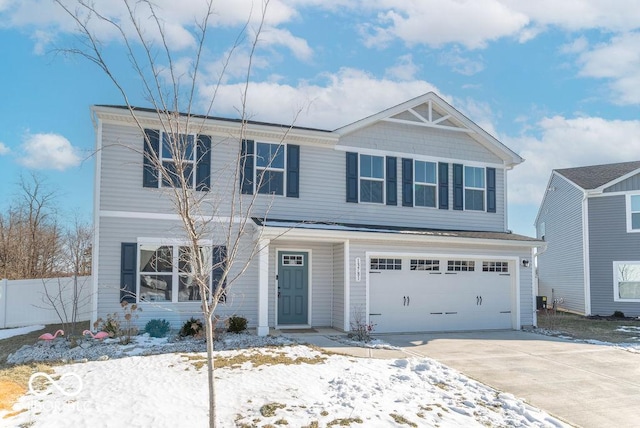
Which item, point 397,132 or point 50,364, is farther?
point 397,132

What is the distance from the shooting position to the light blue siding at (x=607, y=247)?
19.8 meters

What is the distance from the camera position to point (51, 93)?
13750 mm

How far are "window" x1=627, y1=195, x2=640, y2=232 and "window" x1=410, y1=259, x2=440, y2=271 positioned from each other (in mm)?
10470

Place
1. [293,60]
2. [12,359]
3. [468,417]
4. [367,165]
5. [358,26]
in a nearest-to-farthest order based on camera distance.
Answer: [468,417], [293,60], [12,359], [358,26], [367,165]

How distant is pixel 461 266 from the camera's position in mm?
14945

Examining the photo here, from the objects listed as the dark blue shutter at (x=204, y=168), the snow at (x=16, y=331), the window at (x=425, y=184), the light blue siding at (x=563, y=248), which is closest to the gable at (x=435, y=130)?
the window at (x=425, y=184)

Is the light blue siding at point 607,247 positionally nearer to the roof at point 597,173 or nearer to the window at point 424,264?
the roof at point 597,173

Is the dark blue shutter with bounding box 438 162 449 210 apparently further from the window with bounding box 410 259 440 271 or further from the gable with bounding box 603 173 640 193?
the gable with bounding box 603 173 640 193

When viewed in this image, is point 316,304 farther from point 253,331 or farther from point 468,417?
point 468,417

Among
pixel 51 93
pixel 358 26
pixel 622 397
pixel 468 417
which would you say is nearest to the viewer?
pixel 468 417

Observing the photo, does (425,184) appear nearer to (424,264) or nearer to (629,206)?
(424,264)

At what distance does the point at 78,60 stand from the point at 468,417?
6.59m

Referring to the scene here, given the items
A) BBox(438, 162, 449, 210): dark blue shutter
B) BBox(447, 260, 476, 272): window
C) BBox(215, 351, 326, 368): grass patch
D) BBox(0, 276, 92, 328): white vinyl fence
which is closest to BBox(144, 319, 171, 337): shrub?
BBox(215, 351, 326, 368): grass patch

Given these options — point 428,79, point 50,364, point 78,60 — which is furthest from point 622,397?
point 428,79
